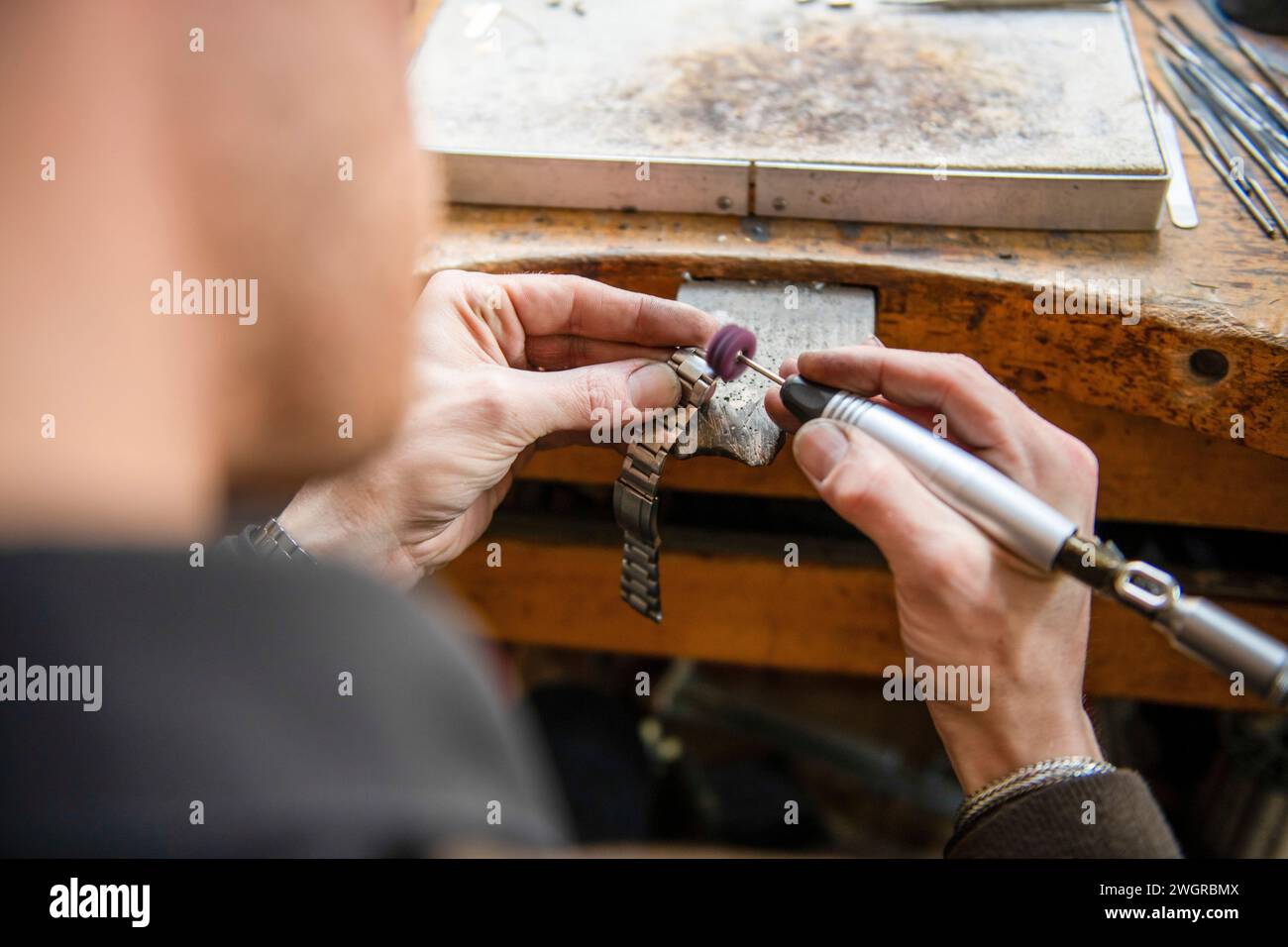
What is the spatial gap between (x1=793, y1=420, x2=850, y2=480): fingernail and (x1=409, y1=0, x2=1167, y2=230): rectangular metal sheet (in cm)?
32

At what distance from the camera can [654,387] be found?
80 cm

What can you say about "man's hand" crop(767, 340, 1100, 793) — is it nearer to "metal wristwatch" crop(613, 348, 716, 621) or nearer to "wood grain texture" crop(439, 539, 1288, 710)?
"metal wristwatch" crop(613, 348, 716, 621)

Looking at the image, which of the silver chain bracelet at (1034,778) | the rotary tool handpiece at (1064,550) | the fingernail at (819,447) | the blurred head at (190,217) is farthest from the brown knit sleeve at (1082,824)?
the blurred head at (190,217)

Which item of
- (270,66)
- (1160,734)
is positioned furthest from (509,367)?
(1160,734)

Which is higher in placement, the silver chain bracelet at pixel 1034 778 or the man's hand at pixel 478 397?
the man's hand at pixel 478 397

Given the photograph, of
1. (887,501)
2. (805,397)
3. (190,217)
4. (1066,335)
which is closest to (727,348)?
(805,397)

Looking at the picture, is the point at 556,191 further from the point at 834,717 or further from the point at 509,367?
the point at 834,717

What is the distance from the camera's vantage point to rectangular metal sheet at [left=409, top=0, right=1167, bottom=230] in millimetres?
890

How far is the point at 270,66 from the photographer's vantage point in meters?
0.36

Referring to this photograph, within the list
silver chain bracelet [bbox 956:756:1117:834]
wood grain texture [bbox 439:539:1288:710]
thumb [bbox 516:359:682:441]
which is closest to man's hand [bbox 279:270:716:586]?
thumb [bbox 516:359:682:441]

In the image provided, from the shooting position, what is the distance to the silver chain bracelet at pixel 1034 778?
2.12 feet

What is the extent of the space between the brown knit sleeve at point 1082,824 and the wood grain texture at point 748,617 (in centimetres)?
40

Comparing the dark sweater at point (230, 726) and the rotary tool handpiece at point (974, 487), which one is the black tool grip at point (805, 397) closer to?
the rotary tool handpiece at point (974, 487)

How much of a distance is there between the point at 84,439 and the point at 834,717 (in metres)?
1.42
